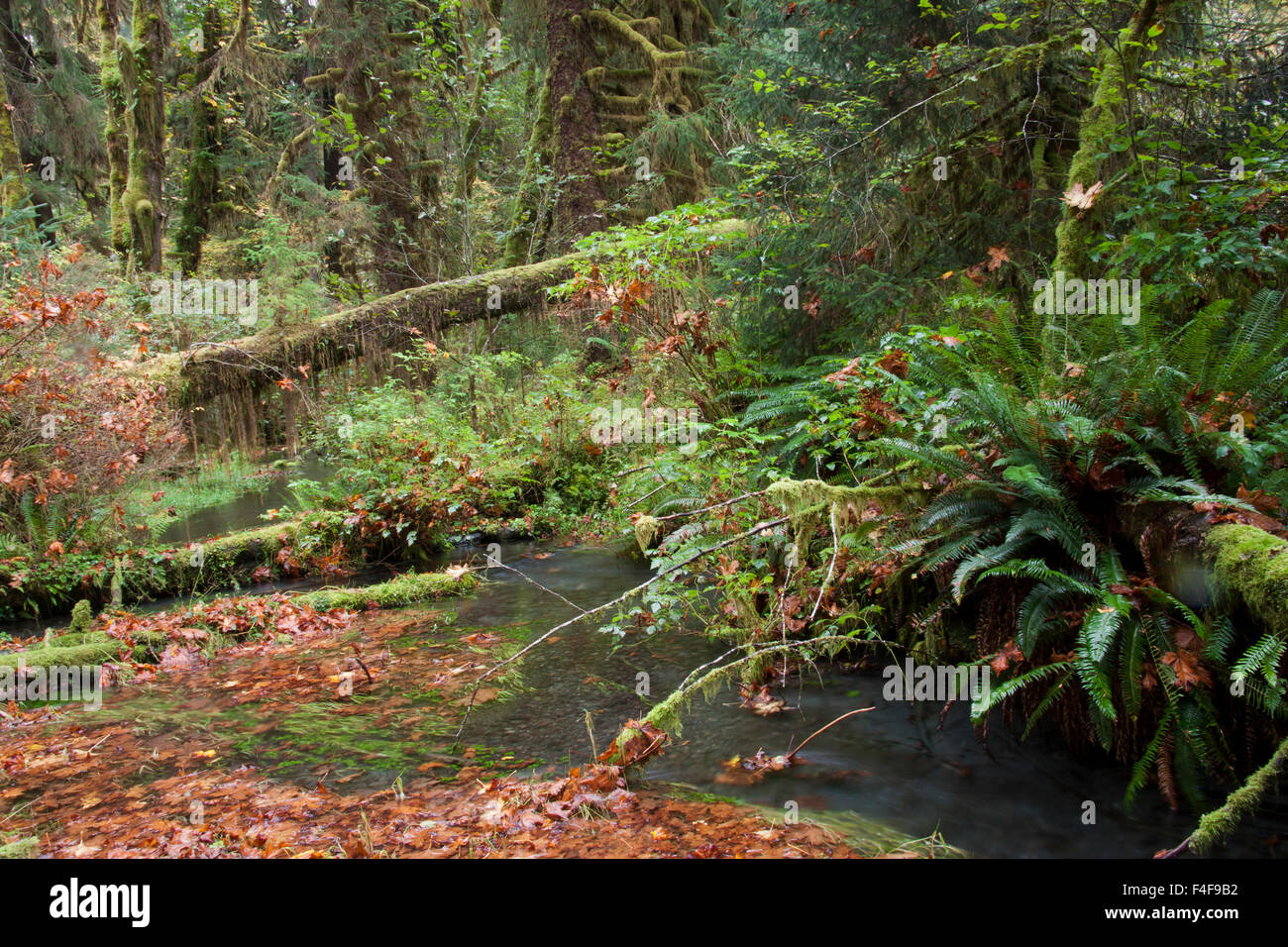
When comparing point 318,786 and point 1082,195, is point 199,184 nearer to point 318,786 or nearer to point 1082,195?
point 318,786

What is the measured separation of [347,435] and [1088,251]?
26.9ft

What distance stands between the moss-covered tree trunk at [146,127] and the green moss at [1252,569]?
15.2 metres

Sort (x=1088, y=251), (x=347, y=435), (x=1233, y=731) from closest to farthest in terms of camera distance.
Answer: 1. (x=1233, y=731)
2. (x=1088, y=251)
3. (x=347, y=435)

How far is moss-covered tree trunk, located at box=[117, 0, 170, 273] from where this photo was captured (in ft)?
42.9

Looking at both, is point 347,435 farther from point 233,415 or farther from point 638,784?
point 638,784

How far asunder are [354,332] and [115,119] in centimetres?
764

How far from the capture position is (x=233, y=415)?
392 inches

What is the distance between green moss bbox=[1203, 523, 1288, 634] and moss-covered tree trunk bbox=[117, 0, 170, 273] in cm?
1523

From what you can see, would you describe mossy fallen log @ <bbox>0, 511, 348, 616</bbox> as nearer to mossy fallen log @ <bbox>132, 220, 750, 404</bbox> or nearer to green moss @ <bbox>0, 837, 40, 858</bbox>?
mossy fallen log @ <bbox>132, 220, 750, 404</bbox>

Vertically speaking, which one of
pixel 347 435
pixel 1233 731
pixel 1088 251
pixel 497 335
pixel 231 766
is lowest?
pixel 231 766
